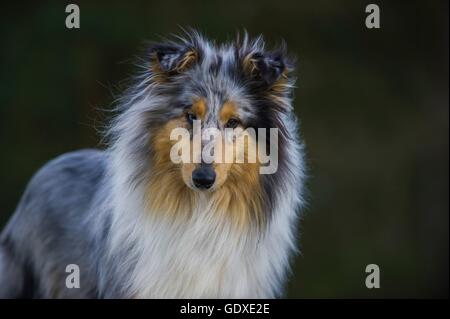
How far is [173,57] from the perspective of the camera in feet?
11.0

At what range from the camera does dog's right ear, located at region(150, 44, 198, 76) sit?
11.0 feet

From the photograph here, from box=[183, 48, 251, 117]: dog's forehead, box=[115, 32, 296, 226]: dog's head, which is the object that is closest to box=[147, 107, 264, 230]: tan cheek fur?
box=[115, 32, 296, 226]: dog's head

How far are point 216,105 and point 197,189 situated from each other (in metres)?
0.32

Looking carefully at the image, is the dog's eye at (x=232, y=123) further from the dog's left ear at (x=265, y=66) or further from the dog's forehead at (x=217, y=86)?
the dog's left ear at (x=265, y=66)

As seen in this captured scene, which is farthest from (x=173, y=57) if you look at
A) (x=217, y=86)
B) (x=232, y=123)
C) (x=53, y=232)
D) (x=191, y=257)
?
(x=53, y=232)

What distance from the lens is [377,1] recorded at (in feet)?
20.4

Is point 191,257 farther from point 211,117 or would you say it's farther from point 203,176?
point 211,117

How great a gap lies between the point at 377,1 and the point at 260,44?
111 inches

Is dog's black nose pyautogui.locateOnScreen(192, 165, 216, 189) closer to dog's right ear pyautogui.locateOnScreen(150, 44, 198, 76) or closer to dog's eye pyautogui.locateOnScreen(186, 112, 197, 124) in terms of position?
dog's eye pyautogui.locateOnScreen(186, 112, 197, 124)

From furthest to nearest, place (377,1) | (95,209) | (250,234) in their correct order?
1. (377,1)
2. (95,209)
3. (250,234)
